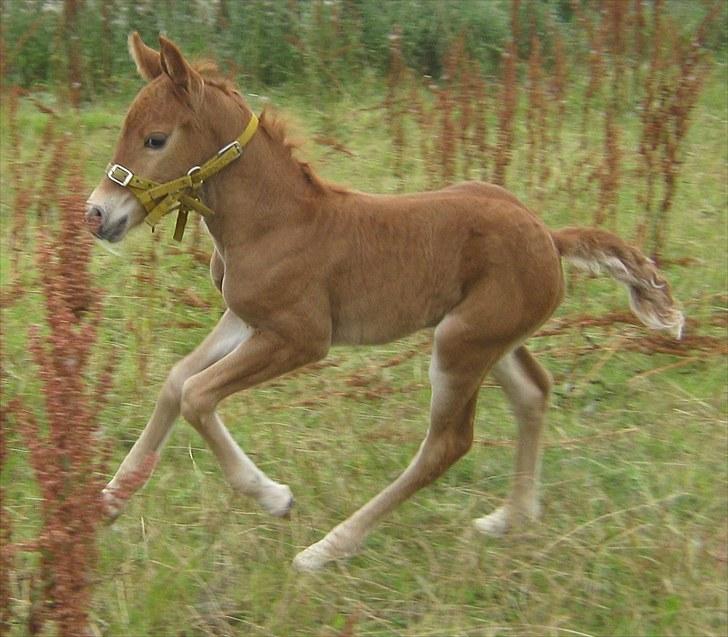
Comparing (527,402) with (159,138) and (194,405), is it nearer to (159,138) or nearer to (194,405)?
(194,405)

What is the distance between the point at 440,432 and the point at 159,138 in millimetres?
1265

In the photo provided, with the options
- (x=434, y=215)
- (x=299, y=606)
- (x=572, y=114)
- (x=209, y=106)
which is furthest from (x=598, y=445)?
(x=572, y=114)

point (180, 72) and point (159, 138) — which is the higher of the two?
point (180, 72)

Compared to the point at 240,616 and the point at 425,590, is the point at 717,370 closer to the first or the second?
the point at 425,590

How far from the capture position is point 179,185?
149 inches

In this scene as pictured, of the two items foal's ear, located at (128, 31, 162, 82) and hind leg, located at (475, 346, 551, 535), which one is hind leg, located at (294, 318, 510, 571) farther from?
foal's ear, located at (128, 31, 162, 82)

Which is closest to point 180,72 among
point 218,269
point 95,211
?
point 95,211

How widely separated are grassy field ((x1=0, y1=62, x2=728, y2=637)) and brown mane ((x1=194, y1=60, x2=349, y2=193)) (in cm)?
20

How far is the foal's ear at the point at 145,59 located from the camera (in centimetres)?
386

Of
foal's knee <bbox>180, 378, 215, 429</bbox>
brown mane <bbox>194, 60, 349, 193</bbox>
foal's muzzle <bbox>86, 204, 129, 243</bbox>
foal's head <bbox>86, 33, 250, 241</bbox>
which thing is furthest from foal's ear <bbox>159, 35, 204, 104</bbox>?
foal's knee <bbox>180, 378, 215, 429</bbox>

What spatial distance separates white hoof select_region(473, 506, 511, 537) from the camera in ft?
13.4

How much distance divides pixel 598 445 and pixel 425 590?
1227 millimetres

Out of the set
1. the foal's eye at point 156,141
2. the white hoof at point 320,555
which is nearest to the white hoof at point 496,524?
the white hoof at point 320,555

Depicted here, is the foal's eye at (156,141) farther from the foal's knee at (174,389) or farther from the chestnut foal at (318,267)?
the foal's knee at (174,389)
